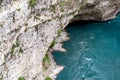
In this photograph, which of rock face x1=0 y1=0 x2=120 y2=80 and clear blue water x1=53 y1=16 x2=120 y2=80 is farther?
clear blue water x1=53 y1=16 x2=120 y2=80

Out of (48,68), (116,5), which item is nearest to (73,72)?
(48,68)

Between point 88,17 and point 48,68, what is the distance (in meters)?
10.5

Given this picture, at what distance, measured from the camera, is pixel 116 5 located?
125 feet

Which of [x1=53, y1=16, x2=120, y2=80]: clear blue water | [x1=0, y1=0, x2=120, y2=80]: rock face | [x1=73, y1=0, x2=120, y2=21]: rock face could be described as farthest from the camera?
[x1=73, y1=0, x2=120, y2=21]: rock face

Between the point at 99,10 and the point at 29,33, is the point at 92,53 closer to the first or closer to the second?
the point at 99,10

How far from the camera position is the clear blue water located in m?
30.9

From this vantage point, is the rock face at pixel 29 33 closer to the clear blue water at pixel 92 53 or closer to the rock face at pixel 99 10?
the clear blue water at pixel 92 53

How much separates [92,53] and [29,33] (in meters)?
10.9

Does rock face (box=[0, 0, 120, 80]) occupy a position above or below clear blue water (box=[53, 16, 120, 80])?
above

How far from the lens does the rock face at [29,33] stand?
→ 73.5 ft

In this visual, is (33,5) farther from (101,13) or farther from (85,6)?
(101,13)

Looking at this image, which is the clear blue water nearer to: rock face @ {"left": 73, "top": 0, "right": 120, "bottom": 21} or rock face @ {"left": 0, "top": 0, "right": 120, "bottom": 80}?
rock face @ {"left": 73, "top": 0, "right": 120, "bottom": 21}

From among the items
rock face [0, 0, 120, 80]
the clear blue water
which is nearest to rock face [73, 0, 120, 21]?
the clear blue water

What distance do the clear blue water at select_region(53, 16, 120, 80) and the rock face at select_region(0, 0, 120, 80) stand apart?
167 centimetres
